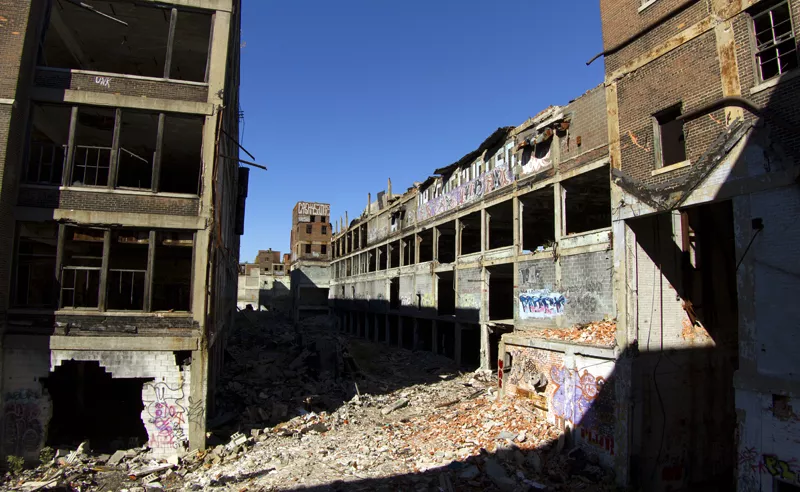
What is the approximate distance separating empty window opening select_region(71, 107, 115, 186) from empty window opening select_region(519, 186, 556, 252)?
15.2m

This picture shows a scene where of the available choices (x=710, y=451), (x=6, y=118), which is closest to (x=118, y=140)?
(x=6, y=118)

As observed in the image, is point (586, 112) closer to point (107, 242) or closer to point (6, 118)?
point (107, 242)

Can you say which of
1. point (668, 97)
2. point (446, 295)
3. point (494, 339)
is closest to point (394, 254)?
point (446, 295)

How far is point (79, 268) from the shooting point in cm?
1272

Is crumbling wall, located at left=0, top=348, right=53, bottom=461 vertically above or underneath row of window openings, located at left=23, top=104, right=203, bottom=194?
underneath

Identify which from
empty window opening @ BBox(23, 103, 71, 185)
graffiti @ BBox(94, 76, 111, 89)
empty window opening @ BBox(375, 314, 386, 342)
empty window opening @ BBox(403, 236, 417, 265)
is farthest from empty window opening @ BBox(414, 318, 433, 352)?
graffiti @ BBox(94, 76, 111, 89)

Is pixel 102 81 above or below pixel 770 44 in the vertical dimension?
above

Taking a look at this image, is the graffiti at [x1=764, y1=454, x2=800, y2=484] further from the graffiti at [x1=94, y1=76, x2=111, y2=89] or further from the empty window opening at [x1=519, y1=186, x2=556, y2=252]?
the graffiti at [x1=94, y1=76, x2=111, y2=89]

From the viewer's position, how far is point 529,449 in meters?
11.9

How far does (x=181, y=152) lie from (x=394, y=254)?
21442 mm

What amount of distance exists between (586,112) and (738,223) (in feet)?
27.2

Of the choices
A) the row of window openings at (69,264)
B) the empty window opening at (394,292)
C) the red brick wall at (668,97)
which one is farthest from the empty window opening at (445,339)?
the red brick wall at (668,97)

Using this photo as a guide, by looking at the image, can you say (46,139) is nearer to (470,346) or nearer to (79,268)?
(79,268)

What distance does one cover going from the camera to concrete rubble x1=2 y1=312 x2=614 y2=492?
417 inches
